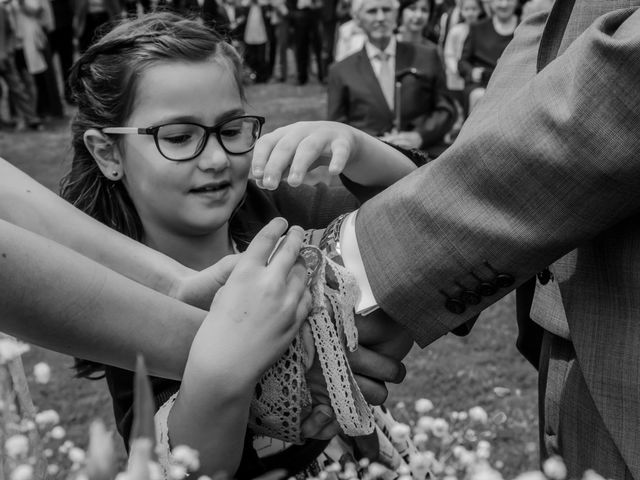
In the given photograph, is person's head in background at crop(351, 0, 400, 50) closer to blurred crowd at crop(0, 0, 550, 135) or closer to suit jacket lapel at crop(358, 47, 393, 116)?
blurred crowd at crop(0, 0, 550, 135)

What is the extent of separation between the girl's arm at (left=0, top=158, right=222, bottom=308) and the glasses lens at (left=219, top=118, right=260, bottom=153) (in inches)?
13.4

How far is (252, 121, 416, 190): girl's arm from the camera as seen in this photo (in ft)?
5.68

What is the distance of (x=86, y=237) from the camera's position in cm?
192

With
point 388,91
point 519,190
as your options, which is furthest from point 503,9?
point 519,190

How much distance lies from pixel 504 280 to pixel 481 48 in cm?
852

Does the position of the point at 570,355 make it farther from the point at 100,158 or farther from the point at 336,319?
the point at 100,158

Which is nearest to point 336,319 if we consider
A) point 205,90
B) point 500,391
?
point 205,90

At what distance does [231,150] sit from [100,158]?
1.28ft

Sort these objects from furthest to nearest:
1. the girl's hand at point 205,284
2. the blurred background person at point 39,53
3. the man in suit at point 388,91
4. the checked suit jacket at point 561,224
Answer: the blurred background person at point 39,53, the man in suit at point 388,91, the girl's hand at point 205,284, the checked suit jacket at point 561,224

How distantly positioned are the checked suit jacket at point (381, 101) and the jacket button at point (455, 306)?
5.06m

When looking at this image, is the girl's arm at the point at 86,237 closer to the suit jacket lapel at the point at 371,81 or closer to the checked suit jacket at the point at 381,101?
the checked suit jacket at the point at 381,101

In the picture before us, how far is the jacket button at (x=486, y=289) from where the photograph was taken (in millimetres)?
1644

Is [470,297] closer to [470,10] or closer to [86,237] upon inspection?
[86,237]

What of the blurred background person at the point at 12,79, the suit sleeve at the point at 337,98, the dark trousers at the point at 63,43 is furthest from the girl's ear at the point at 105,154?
the dark trousers at the point at 63,43
